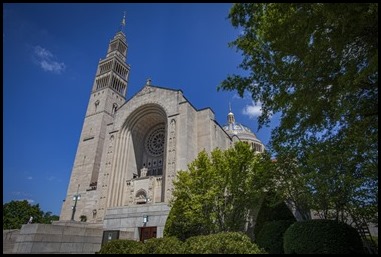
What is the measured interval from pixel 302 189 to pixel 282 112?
5.09 meters

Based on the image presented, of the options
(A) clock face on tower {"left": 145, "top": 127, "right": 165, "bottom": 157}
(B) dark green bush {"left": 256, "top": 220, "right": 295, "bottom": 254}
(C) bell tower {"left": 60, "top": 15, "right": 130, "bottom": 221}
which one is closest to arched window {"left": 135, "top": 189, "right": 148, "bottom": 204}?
(C) bell tower {"left": 60, "top": 15, "right": 130, "bottom": 221}

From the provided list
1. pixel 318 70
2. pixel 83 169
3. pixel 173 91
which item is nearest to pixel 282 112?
pixel 318 70

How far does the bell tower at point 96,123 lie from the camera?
32.9 metres

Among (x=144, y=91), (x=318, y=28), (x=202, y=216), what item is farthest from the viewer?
(x=144, y=91)

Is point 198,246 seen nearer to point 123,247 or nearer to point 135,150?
point 123,247

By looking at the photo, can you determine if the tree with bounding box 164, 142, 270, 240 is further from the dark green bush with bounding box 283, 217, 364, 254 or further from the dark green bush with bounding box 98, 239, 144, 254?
the dark green bush with bounding box 98, 239, 144, 254

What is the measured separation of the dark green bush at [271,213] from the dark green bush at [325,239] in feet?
16.2

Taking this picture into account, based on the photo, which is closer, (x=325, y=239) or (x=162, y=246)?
(x=325, y=239)

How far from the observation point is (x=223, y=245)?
921 centimetres

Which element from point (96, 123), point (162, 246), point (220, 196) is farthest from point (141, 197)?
point (162, 246)

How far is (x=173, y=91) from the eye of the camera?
1252 inches

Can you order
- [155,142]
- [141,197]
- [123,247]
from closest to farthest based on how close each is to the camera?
[123,247] → [141,197] → [155,142]

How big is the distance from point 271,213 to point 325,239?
6605 mm

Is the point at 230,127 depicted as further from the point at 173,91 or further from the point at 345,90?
the point at 345,90
